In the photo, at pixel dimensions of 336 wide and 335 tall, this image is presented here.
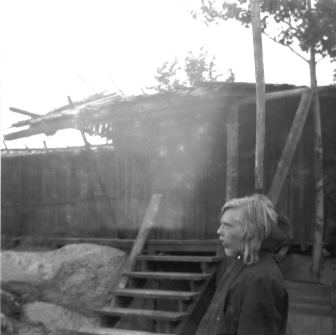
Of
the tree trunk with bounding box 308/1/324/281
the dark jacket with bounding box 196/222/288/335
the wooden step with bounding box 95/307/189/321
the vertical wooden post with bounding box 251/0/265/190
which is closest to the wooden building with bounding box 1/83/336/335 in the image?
the wooden step with bounding box 95/307/189/321

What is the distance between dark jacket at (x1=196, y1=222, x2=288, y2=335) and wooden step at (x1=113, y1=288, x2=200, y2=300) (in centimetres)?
454

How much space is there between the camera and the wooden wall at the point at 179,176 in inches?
362

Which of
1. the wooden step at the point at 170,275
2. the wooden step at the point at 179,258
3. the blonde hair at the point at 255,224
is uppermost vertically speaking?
the blonde hair at the point at 255,224

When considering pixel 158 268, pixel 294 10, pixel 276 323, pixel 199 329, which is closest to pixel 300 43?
pixel 294 10

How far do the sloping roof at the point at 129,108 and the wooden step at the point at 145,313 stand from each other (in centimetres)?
289

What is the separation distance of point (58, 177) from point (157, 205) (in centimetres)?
338

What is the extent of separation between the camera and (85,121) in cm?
996

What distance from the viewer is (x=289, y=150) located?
8.22 m

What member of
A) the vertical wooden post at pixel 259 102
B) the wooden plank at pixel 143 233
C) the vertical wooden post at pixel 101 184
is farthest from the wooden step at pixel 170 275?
the vertical wooden post at pixel 101 184

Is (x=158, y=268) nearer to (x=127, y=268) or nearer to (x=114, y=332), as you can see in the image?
(x=127, y=268)

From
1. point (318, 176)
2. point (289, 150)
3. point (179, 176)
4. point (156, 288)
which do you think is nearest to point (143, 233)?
point (156, 288)

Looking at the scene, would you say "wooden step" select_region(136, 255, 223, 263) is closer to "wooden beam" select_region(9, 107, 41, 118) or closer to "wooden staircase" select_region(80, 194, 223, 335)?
"wooden staircase" select_region(80, 194, 223, 335)

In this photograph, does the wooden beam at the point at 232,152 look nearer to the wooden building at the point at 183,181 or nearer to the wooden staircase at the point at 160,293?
the wooden building at the point at 183,181

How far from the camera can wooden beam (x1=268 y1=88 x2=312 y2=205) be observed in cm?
807
